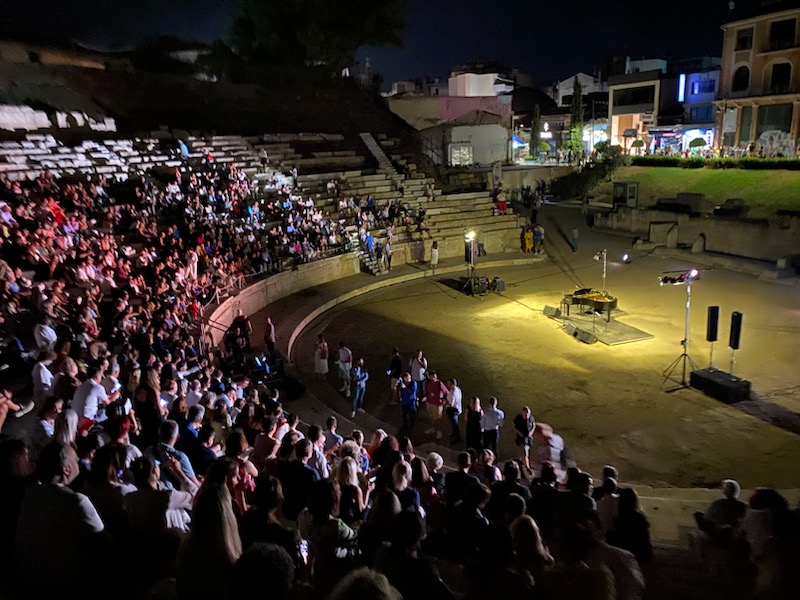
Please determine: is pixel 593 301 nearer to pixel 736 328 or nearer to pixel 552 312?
pixel 552 312

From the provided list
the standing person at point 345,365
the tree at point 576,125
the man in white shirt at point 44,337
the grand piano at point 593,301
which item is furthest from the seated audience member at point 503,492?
the tree at point 576,125

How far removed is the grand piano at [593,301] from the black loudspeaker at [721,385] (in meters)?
4.74

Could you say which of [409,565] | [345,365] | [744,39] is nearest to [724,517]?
[409,565]

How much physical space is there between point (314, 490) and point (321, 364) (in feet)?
32.0

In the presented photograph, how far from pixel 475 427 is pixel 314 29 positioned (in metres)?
39.8

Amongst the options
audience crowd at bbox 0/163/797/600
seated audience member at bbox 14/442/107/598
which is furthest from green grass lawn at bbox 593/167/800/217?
seated audience member at bbox 14/442/107/598

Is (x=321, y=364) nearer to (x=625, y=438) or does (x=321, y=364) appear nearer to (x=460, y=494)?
(x=625, y=438)

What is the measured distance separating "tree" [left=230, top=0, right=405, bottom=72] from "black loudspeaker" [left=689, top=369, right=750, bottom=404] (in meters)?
38.3

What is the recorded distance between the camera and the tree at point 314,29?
42.8 metres

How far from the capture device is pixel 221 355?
13.5m

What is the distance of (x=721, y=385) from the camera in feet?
41.1

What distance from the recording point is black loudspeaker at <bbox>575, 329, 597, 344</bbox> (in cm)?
1649

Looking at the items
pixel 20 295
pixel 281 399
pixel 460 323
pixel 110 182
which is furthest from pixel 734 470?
pixel 110 182

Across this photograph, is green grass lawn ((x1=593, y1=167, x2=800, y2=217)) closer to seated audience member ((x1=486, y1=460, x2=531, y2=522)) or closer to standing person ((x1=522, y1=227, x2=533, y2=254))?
standing person ((x1=522, y1=227, x2=533, y2=254))
